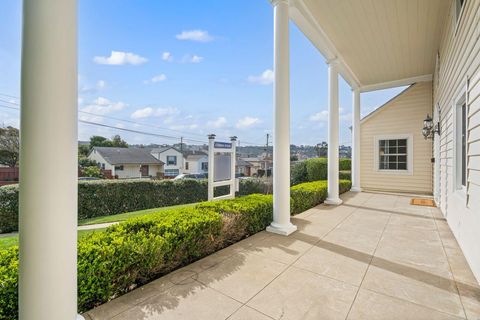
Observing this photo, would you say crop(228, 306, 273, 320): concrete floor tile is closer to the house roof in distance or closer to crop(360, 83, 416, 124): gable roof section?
crop(360, 83, 416, 124): gable roof section

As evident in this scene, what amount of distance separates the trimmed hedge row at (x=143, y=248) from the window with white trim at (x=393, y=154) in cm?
779

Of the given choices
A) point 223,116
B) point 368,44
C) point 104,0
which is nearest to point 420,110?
point 368,44

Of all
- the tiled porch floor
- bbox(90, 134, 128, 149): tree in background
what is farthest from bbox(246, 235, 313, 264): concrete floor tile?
bbox(90, 134, 128, 149): tree in background

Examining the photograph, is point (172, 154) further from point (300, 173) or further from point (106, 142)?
point (300, 173)

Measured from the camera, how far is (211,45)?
31.7 ft

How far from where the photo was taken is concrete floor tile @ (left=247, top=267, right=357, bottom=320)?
199cm

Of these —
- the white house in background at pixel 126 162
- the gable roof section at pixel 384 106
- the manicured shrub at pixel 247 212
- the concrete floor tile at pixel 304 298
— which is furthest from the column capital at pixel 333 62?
the white house in background at pixel 126 162

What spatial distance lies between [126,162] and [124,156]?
1486 millimetres

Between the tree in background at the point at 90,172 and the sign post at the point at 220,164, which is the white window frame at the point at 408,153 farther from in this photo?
the tree in background at the point at 90,172

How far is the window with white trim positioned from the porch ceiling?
9.44 ft

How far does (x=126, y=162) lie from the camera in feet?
103

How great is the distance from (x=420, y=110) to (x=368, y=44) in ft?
15.0

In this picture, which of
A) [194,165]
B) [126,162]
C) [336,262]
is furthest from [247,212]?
[194,165]

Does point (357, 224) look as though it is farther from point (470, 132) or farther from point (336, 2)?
point (336, 2)
